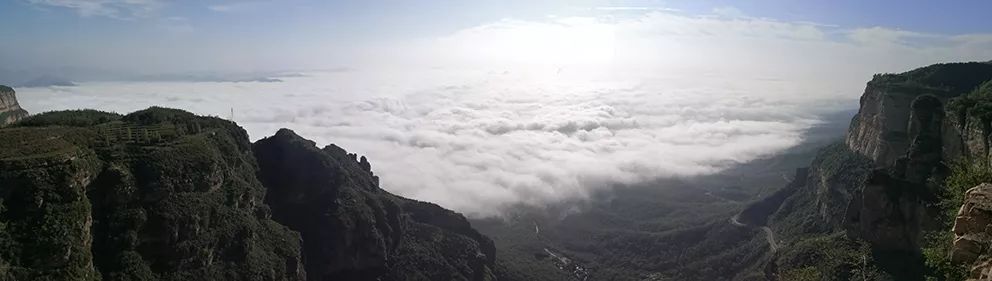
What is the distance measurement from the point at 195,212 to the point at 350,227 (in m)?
30.7

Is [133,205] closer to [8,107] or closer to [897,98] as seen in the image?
[8,107]

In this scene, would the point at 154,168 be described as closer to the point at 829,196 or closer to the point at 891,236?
the point at 891,236

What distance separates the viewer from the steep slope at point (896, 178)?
266 feet

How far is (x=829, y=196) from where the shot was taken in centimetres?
12212

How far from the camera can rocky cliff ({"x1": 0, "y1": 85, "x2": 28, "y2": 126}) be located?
340 ft

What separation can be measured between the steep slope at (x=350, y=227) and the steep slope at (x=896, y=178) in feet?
172

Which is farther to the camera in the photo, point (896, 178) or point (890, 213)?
point (896, 178)

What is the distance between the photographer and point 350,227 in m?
104

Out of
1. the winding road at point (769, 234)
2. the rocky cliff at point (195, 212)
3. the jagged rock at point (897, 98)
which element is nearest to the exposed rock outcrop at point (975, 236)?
the rocky cliff at point (195, 212)

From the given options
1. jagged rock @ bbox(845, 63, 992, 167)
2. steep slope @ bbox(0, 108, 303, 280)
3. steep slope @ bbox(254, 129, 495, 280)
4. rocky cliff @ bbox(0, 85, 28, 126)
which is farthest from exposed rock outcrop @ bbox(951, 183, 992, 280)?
rocky cliff @ bbox(0, 85, 28, 126)

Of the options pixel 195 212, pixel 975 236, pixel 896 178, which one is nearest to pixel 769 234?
pixel 896 178

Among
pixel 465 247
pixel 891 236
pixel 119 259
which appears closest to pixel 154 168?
pixel 119 259

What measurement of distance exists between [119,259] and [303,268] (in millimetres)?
30107

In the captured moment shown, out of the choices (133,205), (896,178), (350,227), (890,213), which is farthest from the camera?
(350,227)
